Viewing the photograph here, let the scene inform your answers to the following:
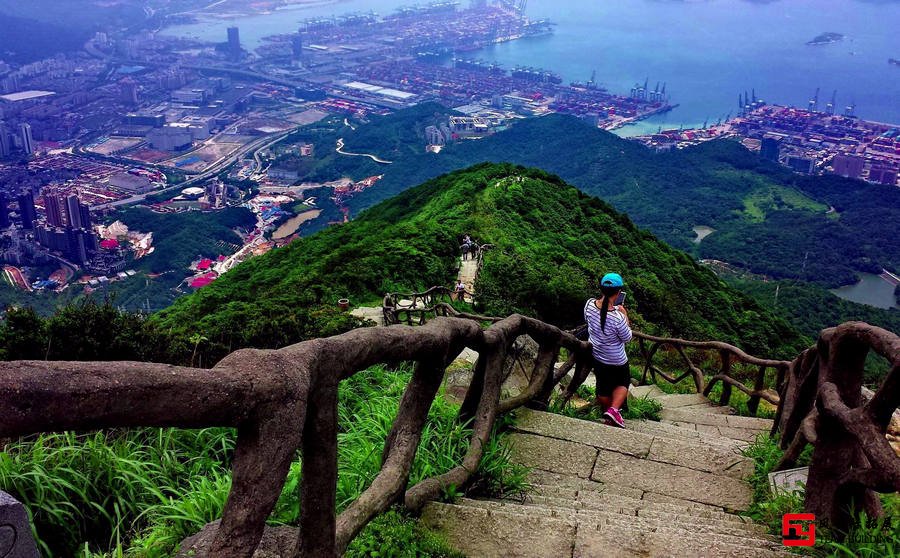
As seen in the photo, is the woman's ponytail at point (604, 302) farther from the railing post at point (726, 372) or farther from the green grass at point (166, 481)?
the railing post at point (726, 372)

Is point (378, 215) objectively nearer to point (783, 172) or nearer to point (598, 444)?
point (598, 444)

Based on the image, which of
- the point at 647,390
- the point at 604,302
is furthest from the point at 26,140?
the point at 604,302

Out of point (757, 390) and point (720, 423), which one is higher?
point (757, 390)

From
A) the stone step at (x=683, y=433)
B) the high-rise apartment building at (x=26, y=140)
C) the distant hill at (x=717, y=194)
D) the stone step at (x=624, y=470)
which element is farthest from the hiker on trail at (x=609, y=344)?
the high-rise apartment building at (x=26, y=140)

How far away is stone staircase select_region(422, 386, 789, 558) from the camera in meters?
2.81

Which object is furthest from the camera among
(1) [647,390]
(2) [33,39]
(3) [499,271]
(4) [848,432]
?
(2) [33,39]

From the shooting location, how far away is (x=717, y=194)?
53344mm

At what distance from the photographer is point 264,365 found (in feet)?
6.39

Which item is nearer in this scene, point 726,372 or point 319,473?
point 319,473

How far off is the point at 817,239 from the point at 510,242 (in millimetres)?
33610

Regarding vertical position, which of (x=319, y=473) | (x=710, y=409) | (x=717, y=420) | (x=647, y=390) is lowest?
(x=647, y=390)

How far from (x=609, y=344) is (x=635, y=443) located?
116cm

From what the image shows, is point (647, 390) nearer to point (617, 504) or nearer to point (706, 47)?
point (617, 504)

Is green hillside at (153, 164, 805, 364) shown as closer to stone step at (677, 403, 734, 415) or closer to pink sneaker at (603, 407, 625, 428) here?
pink sneaker at (603, 407, 625, 428)
